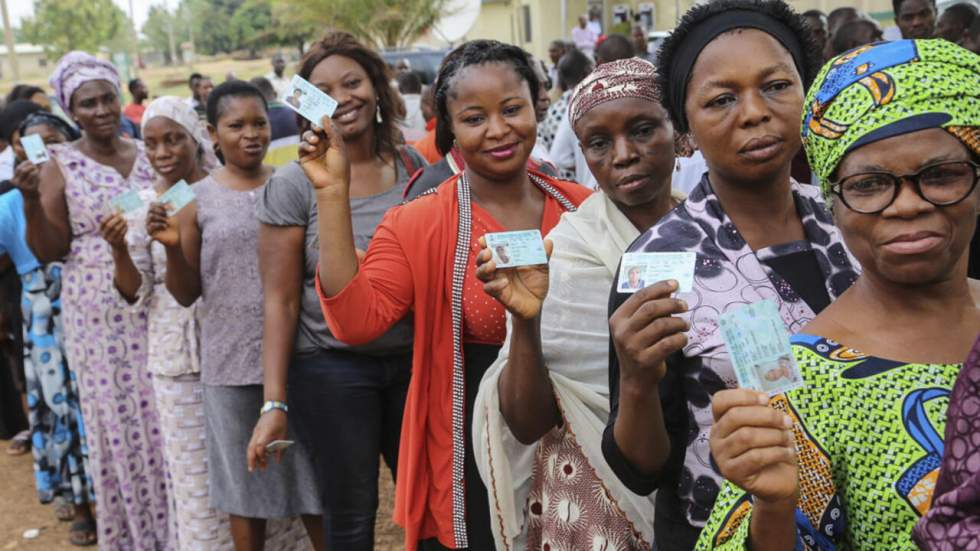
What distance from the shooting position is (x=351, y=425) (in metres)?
3.46

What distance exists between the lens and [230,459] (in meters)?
4.01

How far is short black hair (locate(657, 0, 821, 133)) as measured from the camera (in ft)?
6.97

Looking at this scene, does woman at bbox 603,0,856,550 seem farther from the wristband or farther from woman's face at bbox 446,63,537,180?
the wristband

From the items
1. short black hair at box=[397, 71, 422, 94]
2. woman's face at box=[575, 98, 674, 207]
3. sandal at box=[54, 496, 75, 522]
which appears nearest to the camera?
woman's face at box=[575, 98, 674, 207]

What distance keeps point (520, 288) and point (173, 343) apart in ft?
8.24

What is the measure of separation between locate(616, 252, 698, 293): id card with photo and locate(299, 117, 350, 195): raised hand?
1259 millimetres

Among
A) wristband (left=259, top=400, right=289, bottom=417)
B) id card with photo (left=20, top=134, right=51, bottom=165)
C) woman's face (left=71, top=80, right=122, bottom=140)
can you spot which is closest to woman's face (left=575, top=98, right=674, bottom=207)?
wristband (left=259, top=400, right=289, bottom=417)

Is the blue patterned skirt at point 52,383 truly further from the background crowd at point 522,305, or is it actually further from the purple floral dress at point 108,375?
the purple floral dress at point 108,375

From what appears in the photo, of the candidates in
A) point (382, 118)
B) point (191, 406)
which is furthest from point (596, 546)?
point (191, 406)

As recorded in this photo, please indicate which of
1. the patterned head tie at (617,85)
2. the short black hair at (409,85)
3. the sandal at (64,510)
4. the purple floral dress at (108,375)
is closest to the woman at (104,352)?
the purple floral dress at (108,375)

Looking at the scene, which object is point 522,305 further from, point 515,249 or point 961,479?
point 961,479

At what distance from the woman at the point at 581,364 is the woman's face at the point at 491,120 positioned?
1.10 feet

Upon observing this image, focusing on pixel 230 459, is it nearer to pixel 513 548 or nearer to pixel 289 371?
pixel 289 371

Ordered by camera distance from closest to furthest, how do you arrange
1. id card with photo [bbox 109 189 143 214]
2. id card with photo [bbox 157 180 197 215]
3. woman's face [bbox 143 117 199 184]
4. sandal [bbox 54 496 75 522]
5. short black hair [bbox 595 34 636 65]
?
id card with photo [bbox 157 180 197 215] → id card with photo [bbox 109 189 143 214] → woman's face [bbox 143 117 199 184] → sandal [bbox 54 496 75 522] → short black hair [bbox 595 34 636 65]
